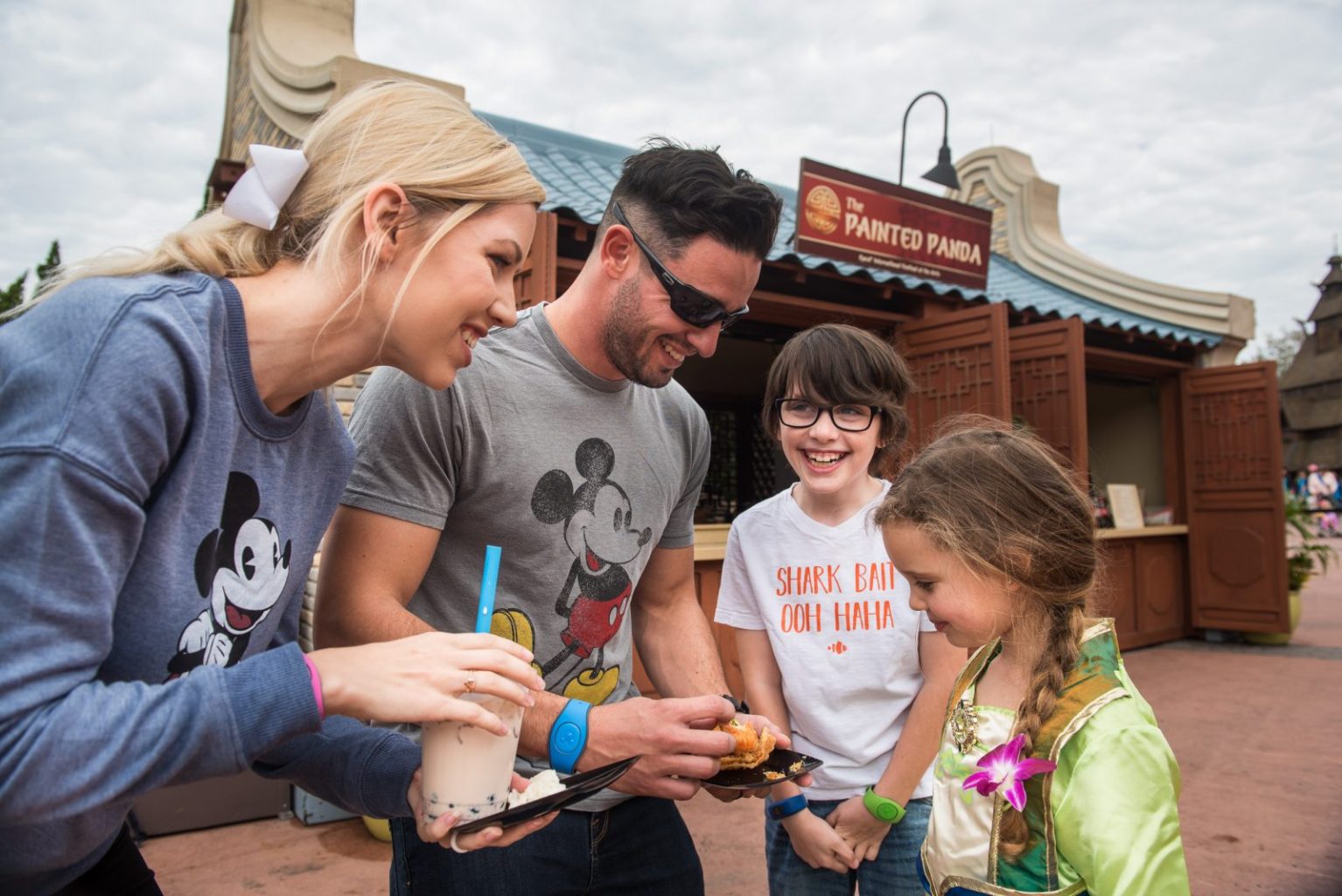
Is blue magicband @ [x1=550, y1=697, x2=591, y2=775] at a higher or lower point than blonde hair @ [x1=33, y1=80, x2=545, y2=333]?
lower

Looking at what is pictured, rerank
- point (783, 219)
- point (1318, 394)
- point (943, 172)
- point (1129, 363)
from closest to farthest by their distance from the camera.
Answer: point (783, 219), point (943, 172), point (1129, 363), point (1318, 394)

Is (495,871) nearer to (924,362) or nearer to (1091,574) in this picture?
(1091,574)

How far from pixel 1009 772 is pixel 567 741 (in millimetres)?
762

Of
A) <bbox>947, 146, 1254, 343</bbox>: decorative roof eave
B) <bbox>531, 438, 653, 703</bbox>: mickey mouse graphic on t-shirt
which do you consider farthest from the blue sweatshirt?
<bbox>947, 146, 1254, 343</bbox>: decorative roof eave

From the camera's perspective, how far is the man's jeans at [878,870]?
206 cm

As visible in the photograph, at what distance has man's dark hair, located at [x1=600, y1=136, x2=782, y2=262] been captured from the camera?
6.49ft

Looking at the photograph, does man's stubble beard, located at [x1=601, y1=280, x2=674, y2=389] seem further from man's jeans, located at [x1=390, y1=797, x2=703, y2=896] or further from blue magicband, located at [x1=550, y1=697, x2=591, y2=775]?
man's jeans, located at [x1=390, y1=797, x2=703, y2=896]

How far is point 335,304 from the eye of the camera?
1.22m

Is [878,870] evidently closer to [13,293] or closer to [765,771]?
[765,771]

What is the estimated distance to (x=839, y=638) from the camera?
2207 mm

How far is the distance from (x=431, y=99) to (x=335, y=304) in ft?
1.32

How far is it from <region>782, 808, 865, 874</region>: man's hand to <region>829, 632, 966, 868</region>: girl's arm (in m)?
0.03

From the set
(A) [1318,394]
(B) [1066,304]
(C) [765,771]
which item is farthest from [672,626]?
(A) [1318,394]

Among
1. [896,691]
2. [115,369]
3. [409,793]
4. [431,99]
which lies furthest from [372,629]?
[896,691]
